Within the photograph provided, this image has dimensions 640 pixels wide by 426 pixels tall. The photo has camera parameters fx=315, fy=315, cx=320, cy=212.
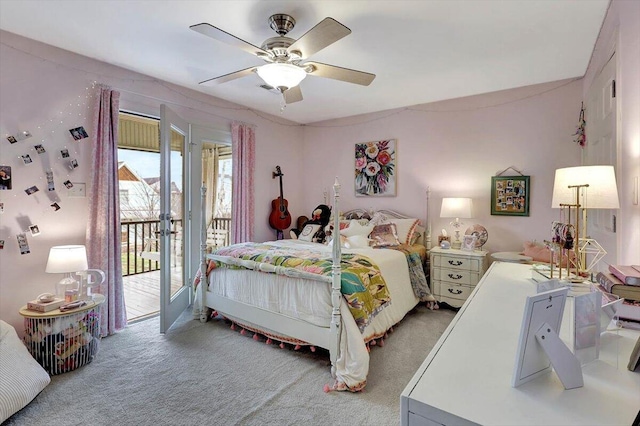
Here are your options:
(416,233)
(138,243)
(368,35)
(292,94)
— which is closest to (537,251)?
(416,233)

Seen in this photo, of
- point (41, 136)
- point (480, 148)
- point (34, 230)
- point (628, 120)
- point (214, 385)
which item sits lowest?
point (214, 385)

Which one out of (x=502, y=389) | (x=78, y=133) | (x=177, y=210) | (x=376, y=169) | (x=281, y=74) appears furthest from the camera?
(x=376, y=169)

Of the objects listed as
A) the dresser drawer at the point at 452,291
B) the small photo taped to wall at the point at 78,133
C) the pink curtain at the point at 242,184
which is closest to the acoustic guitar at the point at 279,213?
the pink curtain at the point at 242,184

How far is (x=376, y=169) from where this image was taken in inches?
176

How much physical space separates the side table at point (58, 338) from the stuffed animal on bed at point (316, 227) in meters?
2.41

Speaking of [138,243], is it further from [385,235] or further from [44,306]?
[385,235]

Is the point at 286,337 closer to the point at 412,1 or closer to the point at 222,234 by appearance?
the point at 222,234

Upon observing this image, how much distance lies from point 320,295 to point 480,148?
2.72 metres

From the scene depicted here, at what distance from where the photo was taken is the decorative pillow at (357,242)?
11.7 ft

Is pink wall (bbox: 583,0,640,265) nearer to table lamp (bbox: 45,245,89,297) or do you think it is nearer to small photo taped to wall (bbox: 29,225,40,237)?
Answer: table lamp (bbox: 45,245,89,297)

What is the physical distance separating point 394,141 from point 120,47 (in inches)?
126

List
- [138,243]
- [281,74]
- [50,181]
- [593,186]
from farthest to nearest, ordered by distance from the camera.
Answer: [138,243] → [50,181] → [281,74] → [593,186]

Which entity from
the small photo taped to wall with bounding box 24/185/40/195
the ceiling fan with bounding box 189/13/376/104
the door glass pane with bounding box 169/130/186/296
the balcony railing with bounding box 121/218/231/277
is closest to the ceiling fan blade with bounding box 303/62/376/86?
the ceiling fan with bounding box 189/13/376/104

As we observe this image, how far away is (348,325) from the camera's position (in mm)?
2201
